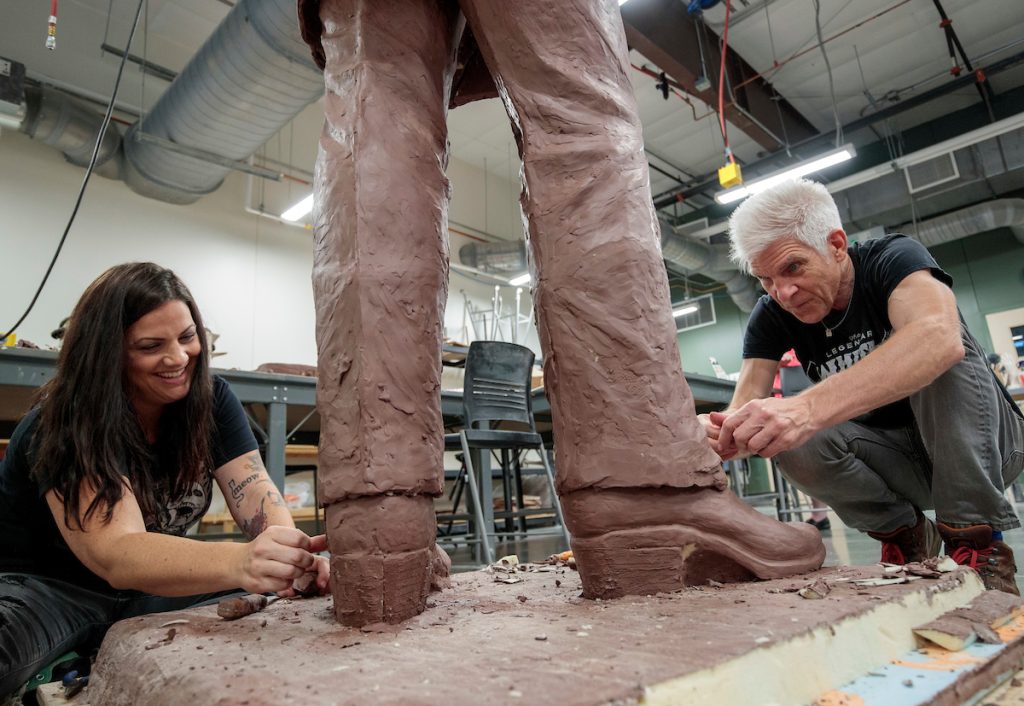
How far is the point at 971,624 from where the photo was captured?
0.83 metres

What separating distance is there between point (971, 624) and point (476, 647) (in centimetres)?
64

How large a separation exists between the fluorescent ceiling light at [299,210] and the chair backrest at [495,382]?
3.76 m

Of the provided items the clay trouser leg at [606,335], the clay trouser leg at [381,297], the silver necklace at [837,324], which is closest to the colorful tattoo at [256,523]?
the clay trouser leg at [381,297]

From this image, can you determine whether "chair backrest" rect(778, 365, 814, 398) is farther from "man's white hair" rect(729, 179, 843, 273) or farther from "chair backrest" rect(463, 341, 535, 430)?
"man's white hair" rect(729, 179, 843, 273)

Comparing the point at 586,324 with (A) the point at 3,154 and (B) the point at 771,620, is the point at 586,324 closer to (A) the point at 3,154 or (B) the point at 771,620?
(B) the point at 771,620

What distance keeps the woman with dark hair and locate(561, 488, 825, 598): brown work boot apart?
439 mm

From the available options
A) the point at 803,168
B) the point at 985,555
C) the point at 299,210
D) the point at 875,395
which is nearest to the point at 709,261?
the point at 803,168

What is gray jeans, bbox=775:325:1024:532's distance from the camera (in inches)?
51.0

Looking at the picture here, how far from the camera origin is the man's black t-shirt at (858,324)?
1360mm

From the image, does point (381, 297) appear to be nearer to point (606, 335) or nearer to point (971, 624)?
point (606, 335)

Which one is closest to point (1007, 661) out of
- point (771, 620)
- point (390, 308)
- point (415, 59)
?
point (771, 620)

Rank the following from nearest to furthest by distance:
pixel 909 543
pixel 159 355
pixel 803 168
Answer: pixel 159 355 → pixel 909 543 → pixel 803 168

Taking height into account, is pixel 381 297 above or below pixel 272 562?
above

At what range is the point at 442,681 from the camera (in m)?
0.58
